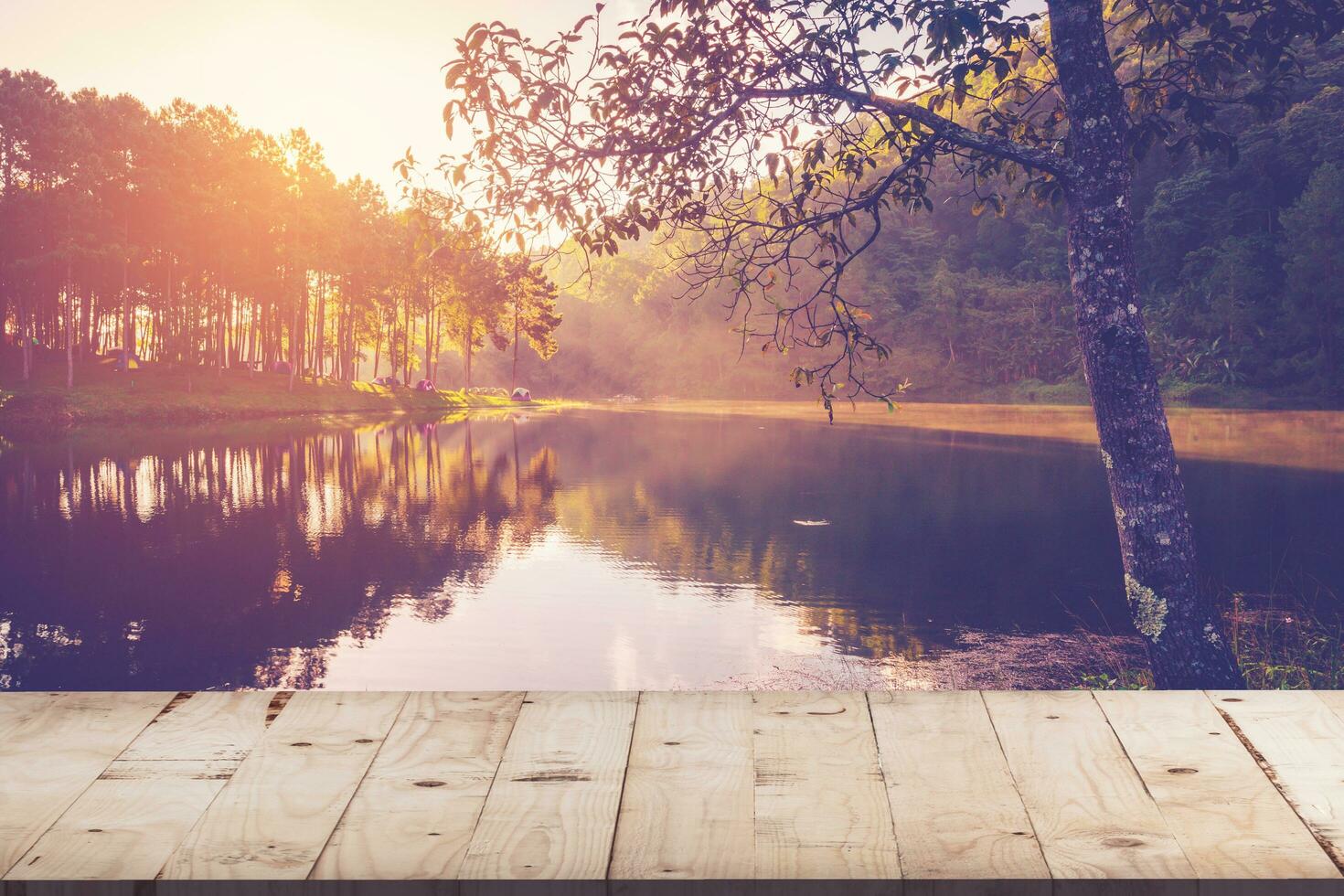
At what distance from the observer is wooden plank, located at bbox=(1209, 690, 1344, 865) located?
2.34 metres

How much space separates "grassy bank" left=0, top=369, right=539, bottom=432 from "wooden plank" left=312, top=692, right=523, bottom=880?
42616mm

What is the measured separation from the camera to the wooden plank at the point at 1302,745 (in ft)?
7.68

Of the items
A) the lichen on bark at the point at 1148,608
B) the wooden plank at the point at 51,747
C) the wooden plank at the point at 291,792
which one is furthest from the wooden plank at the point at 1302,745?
the lichen on bark at the point at 1148,608

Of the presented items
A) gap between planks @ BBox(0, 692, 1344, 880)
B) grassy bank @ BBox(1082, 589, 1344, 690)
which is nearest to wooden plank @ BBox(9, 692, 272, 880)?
gap between planks @ BBox(0, 692, 1344, 880)

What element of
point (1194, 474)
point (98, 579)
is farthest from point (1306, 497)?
point (98, 579)

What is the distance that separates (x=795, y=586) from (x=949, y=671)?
156 inches

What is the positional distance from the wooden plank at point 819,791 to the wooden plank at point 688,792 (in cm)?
4

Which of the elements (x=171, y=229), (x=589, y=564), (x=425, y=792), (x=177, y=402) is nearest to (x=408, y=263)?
(x=589, y=564)

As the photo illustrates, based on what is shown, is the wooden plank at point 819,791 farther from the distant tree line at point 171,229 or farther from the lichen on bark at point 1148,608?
the distant tree line at point 171,229

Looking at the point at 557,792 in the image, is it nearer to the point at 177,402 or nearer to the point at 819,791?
the point at 819,791

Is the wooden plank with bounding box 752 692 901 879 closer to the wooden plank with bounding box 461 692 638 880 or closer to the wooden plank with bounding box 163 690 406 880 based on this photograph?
the wooden plank with bounding box 461 692 638 880

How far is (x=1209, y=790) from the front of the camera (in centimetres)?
250

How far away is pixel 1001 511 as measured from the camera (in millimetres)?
20609

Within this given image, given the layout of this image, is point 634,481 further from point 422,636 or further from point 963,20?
point 963,20
